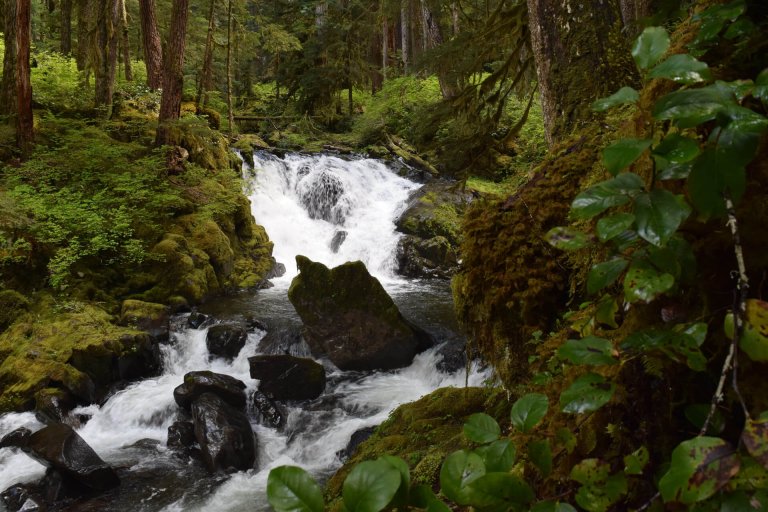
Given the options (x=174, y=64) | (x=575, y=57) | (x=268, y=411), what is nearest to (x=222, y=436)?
(x=268, y=411)

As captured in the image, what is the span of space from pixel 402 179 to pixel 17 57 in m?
11.4

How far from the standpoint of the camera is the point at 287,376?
769 cm

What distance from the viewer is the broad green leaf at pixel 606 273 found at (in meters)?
0.95

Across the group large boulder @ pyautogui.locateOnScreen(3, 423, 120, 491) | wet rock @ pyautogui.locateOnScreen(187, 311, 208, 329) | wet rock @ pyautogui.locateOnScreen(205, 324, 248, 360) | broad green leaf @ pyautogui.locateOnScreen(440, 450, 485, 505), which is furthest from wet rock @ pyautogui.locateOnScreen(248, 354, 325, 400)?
broad green leaf @ pyautogui.locateOnScreen(440, 450, 485, 505)

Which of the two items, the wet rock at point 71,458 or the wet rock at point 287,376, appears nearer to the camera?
the wet rock at point 71,458

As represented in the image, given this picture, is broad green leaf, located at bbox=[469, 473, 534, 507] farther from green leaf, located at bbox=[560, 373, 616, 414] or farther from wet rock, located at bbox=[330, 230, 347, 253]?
wet rock, located at bbox=[330, 230, 347, 253]

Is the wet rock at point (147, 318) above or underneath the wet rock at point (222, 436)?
above

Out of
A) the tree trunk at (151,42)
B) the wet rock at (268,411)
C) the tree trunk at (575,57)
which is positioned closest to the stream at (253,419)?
the wet rock at (268,411)

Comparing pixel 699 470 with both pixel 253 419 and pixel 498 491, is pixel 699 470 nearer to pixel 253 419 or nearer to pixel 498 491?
pixel 498 491

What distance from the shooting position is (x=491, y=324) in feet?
8.64

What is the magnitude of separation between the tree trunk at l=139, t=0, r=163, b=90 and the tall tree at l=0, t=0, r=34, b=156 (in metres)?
2.90

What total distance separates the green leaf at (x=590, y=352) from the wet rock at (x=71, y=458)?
6.46 metres

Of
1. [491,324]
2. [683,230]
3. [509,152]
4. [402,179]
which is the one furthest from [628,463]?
[509,152]

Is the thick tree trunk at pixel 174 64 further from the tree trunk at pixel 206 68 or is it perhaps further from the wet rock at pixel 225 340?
the wet rock at pixel 225 340
